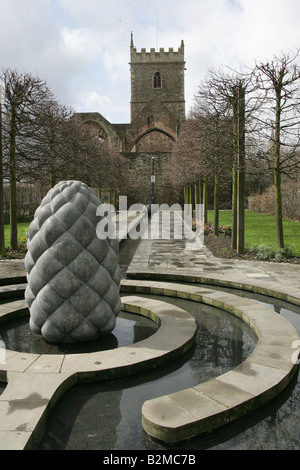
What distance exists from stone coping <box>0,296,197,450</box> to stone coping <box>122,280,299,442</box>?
2.41ft

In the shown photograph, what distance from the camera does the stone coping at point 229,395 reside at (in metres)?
2.55

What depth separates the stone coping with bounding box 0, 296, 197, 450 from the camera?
8.32ft

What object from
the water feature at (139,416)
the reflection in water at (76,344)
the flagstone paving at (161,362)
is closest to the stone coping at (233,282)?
the flagstone paving at (161,362)

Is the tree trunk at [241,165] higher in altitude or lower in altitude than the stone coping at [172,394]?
higher

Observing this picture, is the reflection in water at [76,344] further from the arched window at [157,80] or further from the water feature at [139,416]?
the arched window at [157,80]

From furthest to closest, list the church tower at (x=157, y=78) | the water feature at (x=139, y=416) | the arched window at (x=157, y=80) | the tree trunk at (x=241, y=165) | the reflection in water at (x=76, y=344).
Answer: the arched window at (x=157, y=80)
the church tower at (x=157, y=78)
the tree trunk at (x=241, y=165)
the reflection in water at (x=76, y=344)
the water feature at (x=139, y=416)

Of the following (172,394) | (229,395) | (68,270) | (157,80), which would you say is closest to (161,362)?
(172,394)

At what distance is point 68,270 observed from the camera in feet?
13.2

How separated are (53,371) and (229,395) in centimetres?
154

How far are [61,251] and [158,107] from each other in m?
47.9

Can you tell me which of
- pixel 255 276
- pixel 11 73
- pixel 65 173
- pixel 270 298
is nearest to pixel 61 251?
pixel 270 298

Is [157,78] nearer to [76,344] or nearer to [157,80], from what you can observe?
[157,80]

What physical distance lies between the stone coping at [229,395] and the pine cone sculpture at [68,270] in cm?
155

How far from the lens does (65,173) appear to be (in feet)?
47.6
